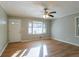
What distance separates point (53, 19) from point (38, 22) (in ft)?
1.20

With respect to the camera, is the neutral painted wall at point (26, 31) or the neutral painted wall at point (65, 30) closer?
the neutral painted wall at point (26, 31)

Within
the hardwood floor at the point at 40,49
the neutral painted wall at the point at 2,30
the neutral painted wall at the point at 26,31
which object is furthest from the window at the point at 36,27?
the neutral painted wall at the point at 2,30

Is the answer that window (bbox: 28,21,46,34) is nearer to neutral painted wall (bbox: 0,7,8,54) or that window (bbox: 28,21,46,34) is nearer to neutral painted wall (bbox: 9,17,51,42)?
neutral painted wall (bbox: 9,17,51,42)

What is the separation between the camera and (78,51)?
9.41ft

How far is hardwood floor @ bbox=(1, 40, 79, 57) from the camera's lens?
2.33 meters

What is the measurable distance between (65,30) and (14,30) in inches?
53.5

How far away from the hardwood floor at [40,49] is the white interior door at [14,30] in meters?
0.14

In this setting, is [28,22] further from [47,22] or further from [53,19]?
[53,19]

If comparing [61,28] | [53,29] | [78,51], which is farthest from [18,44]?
[78,51]

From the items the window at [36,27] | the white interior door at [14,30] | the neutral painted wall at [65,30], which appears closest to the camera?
the white interior door at [14,30]

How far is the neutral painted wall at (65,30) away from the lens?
252 centimetres

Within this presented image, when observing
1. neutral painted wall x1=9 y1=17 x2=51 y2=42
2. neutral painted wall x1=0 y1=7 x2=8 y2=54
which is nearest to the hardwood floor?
neutral painted wall x1=9 y1=17 x2=51 y2=42

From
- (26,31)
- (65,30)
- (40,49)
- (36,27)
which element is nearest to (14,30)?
(26,31)

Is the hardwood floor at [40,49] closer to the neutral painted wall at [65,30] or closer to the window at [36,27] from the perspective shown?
the neutral painted wall at [65,30]
